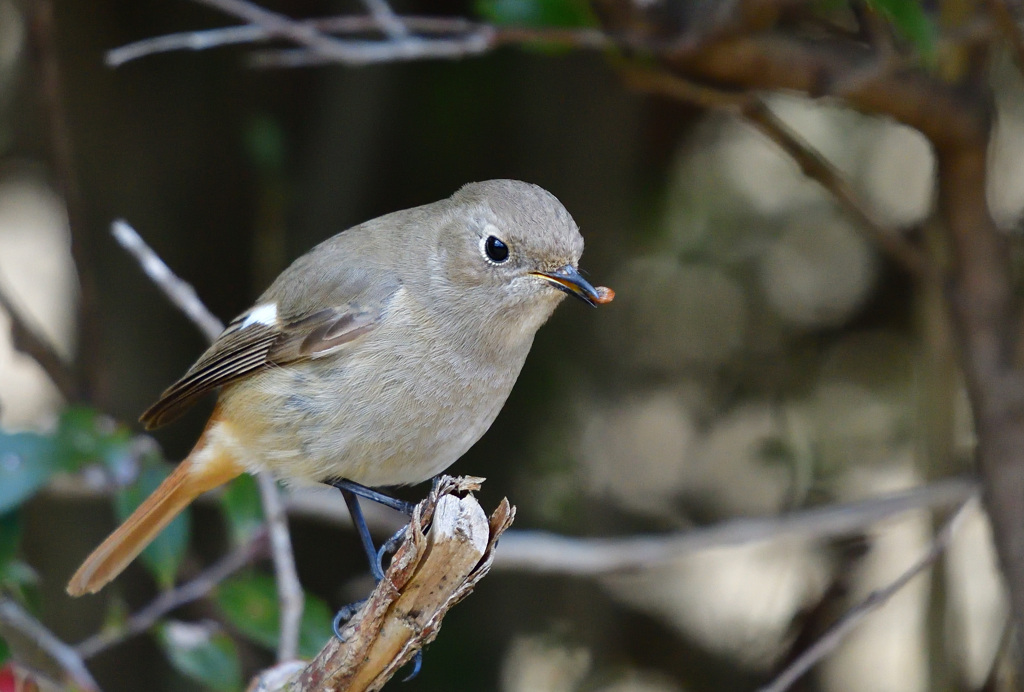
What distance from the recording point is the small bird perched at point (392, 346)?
2.53m

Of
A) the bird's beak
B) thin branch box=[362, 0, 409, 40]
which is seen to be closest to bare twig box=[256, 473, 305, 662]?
the bird's beak

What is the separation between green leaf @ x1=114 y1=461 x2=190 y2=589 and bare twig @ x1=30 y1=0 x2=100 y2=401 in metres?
0.67

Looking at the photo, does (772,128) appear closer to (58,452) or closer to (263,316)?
(263,316)

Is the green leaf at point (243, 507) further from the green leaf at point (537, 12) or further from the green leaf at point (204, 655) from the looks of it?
the green leaf at point (537, 12)

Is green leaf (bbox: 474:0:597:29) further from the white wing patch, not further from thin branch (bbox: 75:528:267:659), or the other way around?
thin branch (bbox: 75:528:267:659)

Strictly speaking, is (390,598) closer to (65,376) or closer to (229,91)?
(65,376)

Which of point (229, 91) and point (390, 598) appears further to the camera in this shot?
point (229, 91)

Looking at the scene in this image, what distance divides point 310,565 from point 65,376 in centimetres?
137

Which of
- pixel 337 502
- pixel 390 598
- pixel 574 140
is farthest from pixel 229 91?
pixel 390 598

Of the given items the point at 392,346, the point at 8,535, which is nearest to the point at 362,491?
the point at 392,346

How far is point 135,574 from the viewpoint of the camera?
14.4 ft

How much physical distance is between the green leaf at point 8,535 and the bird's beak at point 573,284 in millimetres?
1664

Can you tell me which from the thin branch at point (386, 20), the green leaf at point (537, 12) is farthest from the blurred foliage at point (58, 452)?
the green leaf at point (537, 12)

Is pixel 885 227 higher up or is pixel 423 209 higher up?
pixel 423 209
